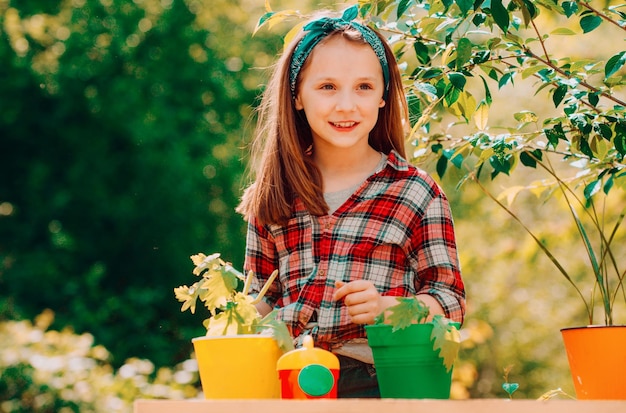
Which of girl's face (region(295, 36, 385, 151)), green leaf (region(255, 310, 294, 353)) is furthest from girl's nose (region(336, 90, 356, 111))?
green leaf (region(255, 310, 294, 353))

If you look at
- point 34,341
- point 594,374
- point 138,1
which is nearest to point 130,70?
point 138,1

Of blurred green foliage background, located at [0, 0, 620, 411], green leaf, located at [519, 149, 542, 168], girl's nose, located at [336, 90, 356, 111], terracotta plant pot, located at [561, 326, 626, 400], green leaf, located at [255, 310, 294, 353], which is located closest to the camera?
green leaf, located at [255, 310, 294, 353]

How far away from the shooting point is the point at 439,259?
192cm

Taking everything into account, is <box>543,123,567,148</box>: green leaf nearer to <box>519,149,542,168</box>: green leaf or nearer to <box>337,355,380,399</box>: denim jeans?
<box>519,149,542,168</box>: green leaf

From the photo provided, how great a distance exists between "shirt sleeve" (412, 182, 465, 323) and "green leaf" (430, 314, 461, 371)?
419mm

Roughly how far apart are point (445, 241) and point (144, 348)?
18.4 ft

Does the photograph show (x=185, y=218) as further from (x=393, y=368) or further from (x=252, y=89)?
(x=393, y=368)

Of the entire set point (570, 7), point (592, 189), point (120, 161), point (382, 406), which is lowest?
point (382, 406)

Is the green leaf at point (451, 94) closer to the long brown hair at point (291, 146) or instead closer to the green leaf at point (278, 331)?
the long brown hair at point (291, 146)

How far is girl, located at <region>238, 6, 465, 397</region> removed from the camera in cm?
191

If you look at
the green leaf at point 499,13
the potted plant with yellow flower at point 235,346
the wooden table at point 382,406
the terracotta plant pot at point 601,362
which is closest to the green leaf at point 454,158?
the green leaf at point 499,13

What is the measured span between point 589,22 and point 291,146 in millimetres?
692

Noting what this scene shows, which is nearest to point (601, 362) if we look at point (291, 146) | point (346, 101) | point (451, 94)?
point (451, 94)

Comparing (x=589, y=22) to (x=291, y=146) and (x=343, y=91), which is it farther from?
(x=291, y=146)
